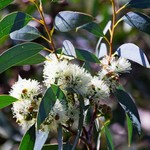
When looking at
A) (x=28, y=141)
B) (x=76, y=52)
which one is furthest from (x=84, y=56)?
(x=28, y=141)

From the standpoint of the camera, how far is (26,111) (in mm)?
1341

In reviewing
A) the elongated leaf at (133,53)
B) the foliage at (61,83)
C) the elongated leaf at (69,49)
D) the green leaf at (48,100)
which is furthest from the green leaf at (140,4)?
the green leaf at (48,100)

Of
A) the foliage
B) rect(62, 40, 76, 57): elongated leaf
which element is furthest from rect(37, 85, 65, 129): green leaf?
rect(62, 40, 76, 57): elongated leaf

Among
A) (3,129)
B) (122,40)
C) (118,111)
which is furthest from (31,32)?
(122,40)

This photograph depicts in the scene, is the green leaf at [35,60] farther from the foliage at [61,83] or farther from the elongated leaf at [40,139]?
the elongated leaf at [40,139]

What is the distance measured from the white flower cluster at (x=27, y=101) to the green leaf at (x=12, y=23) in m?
0.14

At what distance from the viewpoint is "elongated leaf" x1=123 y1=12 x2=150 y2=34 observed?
146cm

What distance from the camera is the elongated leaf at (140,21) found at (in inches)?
57.5

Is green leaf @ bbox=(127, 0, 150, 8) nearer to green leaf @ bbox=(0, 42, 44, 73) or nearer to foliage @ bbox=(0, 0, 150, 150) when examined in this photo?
foliage @ bbox=(0, 0, 150, 150)

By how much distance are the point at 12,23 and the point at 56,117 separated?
0.90ft

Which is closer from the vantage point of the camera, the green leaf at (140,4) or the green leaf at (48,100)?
the green leaf at (48,100)

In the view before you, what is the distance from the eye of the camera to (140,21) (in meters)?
1.47

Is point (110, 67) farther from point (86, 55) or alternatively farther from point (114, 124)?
point (114, 124)

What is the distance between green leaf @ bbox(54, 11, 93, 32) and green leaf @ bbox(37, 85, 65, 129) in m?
0.18
